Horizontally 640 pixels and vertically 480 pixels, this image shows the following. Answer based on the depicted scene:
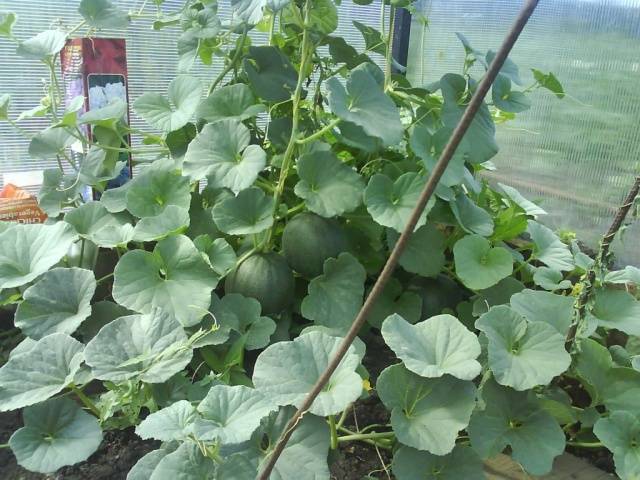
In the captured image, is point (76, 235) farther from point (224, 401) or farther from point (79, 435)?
point (224, 401)

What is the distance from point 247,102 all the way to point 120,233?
1.14ft

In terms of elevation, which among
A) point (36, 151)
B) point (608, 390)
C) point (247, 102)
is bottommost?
point (608, 390)

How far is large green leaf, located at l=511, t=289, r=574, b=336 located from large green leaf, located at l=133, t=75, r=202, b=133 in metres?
0.69

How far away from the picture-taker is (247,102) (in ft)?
3.81

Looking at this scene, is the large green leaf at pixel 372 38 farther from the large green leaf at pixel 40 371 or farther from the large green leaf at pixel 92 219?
the large green leaf at pixel 40 371

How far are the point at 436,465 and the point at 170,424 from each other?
37cm

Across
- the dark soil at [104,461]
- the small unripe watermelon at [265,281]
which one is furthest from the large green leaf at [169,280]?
the dark soil at [104,461]

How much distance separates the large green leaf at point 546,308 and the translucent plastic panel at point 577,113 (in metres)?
0.46

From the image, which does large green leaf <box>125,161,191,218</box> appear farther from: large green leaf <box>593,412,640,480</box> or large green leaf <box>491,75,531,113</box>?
large green leaf <box>593,412,640,480</box>

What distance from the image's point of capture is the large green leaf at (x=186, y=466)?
2.20 ft

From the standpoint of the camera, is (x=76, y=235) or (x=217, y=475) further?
(x=76, y=235)

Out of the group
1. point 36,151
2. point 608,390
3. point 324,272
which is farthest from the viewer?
point 36,151

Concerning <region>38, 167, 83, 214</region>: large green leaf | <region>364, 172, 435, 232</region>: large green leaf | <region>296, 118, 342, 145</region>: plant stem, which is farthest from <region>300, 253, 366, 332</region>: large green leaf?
<region>38, 167, 83, 214</region>: large green leaf

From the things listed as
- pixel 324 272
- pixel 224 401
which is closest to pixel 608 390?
pixel 324 272
